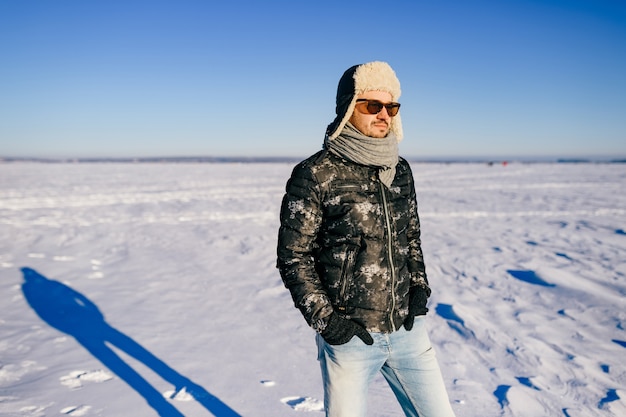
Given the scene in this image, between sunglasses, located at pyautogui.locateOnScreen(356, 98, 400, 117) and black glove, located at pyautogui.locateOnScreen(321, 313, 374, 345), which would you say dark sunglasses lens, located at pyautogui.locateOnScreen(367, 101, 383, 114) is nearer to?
sunglasses, located at pyautogui.locateOnScreen(356, 98, 400, 117)

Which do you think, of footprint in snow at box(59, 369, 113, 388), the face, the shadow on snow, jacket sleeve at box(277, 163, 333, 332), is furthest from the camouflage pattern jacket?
footprint in snow at box(59, 369, 113, 388)

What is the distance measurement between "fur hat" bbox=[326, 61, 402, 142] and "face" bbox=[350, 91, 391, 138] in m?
0.02

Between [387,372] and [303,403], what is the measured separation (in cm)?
126

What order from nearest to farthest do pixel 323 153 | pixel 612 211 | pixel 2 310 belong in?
pixel 323 153 → pixel 2 310 → pixel 612 211

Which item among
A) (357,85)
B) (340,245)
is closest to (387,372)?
(340,245)

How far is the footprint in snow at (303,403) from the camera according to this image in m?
2.60

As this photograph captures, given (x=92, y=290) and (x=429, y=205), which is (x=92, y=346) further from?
(x=429, y=205)

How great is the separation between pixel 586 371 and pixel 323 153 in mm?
2924

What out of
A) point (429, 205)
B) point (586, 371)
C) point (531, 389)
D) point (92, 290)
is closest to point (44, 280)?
point (92, 290)

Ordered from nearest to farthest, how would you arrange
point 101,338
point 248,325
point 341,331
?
point 341,331 < point 101,338 < point 248,325

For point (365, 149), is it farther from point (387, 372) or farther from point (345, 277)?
point (387, 372)

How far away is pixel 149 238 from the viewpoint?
7.85 m

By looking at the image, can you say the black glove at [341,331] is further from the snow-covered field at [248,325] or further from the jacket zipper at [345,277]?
the snow-covered field at [248,325]

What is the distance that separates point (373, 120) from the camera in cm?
158
